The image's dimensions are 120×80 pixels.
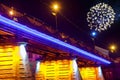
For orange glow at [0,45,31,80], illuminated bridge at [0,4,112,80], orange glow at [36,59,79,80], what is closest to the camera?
illuminated bridge at [0,4,112,80]

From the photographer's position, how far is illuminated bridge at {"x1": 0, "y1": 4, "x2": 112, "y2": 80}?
11.3 metres

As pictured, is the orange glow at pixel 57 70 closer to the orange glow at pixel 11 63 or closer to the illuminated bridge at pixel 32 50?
the illuminated bridge at pixel 32 50

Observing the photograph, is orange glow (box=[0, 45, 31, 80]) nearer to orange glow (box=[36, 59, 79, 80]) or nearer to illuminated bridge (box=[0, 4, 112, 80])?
illuminated bridge (box=[0, 4, 112, 80])

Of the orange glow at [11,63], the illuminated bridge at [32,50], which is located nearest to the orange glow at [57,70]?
the illuminated bridge at [32,50]

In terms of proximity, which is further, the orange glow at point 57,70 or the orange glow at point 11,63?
the orange glow at point 57,70

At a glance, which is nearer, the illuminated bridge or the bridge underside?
the illuminated bridge

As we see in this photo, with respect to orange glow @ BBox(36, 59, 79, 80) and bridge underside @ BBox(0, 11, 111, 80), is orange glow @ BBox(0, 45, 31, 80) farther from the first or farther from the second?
orange glow @ BBox(36, 59, 79, 80)

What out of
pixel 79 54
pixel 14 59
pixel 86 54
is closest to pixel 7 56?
pixel 14 59

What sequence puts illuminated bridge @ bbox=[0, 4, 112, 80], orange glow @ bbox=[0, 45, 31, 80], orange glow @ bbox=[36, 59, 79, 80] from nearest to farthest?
illuminated bridge @ bbox=[0, 4, 112, 80], orange glow @ bbox=[0, 45, 31, 80], orange glow @ bbox=[36, 59, 79, 80]

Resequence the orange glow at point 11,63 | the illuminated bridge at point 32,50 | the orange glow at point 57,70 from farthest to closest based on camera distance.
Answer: the orange glow at point 57,70
the orange glow at point 11,63
the illuminated bridge at point 32,50

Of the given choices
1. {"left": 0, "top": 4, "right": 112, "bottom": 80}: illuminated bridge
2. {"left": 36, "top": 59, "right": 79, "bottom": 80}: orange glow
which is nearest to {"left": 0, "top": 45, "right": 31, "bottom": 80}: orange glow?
{"left": 0, "top": 4, "right": 112, "bottom": 80}: illuminated bridge

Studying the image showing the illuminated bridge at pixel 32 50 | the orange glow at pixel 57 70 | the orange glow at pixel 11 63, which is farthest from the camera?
the orange glow at pixel 57 70

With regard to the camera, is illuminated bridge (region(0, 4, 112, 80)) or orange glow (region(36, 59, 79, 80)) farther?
orange glow (region(36, 59, 79, 80))

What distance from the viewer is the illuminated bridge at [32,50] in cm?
1133
